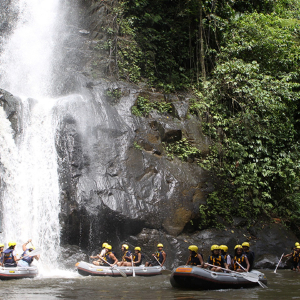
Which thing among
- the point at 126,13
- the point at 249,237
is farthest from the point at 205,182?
the point at 126,13

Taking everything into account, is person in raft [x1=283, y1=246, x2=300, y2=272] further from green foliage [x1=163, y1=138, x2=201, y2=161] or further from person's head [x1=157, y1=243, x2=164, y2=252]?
green foliage [x1=163, y1=138, x2=201, y2=161]

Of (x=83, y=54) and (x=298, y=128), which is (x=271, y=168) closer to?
(x=298, y=128)

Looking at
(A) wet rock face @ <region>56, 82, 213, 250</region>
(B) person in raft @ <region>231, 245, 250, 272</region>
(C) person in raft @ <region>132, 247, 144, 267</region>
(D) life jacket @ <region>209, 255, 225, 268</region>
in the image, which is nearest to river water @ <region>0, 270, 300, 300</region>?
(B) person in raft @ <region>231, 245, 250, 272</region>

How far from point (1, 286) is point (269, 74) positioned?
14674mm

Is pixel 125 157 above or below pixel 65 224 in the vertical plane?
above

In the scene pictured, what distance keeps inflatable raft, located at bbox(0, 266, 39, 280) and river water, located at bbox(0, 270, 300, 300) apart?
0.19 meters

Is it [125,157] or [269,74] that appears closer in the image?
[125,157]

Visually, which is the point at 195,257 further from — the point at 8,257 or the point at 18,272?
the point at 8,257

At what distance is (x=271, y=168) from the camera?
14.5 m

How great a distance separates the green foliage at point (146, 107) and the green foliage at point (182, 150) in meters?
1.86

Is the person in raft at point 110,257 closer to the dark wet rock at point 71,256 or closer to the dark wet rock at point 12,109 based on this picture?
the dark wet rock at point 71,256

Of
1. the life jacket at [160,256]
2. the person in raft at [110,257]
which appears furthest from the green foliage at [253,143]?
the person in raft at [110,257]

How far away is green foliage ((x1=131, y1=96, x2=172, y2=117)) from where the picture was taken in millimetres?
14890

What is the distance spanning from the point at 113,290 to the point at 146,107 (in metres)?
9.57
